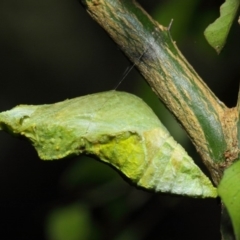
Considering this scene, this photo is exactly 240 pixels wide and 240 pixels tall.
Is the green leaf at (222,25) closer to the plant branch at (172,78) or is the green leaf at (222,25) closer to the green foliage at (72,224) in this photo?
the plant branch at (172,78)

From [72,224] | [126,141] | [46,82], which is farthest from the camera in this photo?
[46,82]

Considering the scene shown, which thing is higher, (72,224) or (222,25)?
(222,25)

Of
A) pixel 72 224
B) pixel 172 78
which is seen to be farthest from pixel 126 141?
pixel 72 224

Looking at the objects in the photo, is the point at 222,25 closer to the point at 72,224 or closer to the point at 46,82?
the point at 72,224

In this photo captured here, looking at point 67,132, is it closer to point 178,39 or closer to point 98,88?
point 178,39

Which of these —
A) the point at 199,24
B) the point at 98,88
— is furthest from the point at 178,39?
the point at 98,88

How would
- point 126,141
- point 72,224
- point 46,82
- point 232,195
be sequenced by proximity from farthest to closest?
1. point 46,82
2. point 72,224
3. point 126,141
4. point 232,195

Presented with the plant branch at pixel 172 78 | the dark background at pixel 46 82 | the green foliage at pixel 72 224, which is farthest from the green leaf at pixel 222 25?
the dark background at pixel 46 82
